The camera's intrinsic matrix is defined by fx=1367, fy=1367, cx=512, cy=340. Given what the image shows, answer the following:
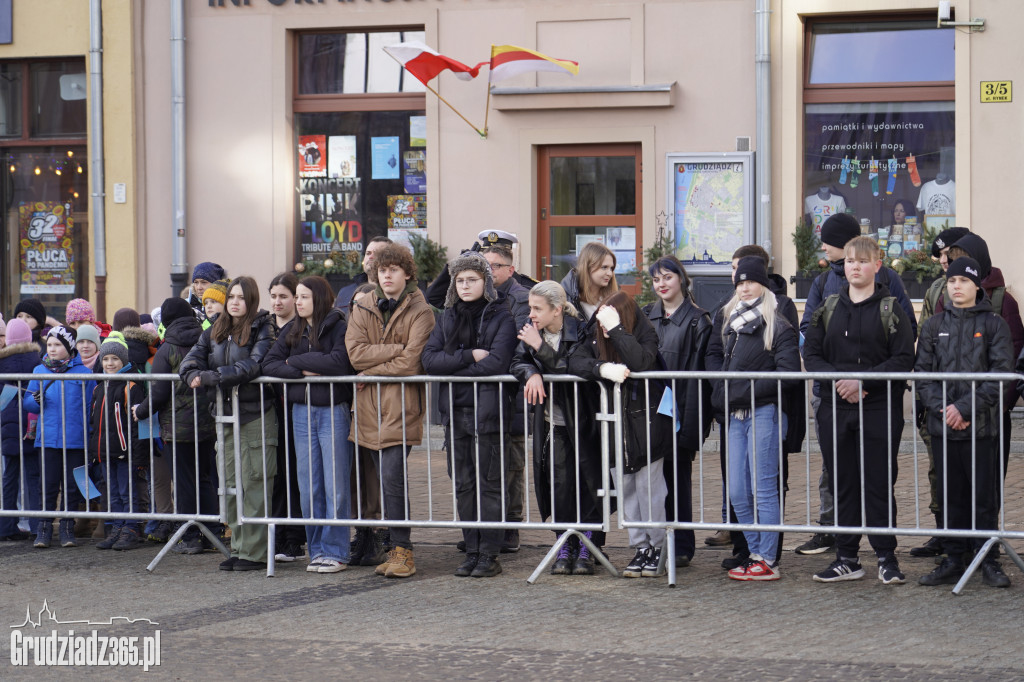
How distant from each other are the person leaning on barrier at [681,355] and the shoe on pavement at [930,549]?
1.36 m

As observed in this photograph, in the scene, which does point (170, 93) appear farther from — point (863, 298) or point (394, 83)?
point (863, 298)

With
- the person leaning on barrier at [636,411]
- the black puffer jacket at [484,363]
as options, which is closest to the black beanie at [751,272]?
the person leaning on barrier at [636,411]

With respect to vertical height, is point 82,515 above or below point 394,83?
below

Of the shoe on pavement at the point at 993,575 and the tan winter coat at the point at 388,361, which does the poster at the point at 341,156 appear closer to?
the tan winter coat at the point at 388,361

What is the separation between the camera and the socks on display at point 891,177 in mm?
14391

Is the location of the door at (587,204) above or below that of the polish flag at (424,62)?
below

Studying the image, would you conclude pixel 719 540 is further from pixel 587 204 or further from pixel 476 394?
pixel 587 204

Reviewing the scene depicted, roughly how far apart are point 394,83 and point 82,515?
27.2ft

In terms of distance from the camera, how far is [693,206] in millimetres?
14516

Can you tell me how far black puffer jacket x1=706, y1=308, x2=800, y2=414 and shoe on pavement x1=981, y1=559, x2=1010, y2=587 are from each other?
4.57ft

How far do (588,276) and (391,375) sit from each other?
1.27m

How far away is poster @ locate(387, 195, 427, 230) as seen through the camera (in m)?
15.5

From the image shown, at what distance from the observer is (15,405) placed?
9.28m

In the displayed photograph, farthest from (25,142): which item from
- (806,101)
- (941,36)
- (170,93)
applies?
(941,36)
